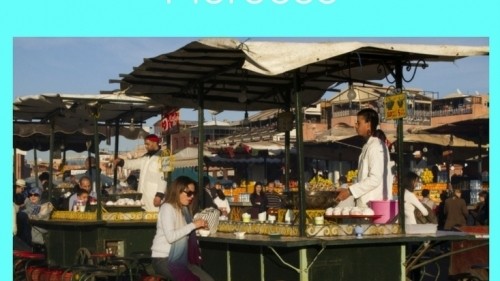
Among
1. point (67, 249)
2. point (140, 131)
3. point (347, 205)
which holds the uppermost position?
point (140, 131)

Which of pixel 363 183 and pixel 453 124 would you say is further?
pixel 453 124

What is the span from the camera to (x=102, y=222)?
408 inches

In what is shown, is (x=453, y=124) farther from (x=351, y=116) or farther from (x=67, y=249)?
(x=351, y=116)

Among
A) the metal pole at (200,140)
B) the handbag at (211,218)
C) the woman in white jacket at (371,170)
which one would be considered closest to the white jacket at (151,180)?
the metal pole at (200,140)

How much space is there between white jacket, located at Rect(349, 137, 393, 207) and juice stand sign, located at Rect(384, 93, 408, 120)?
19.0 inches

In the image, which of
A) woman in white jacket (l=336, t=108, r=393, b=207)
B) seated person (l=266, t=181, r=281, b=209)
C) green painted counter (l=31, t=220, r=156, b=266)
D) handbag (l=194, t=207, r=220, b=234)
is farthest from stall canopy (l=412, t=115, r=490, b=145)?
handbag (l=194, t=207, r=220, b=234)

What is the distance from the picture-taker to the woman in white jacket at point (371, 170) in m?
6.86

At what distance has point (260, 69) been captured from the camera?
6.16 meters

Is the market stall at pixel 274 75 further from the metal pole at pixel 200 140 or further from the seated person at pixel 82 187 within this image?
the seated person at pixel 82 187

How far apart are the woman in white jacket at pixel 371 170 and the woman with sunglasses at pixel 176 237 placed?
4.07 feet

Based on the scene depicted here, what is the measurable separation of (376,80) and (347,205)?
1.65 m

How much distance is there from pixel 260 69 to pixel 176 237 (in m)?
1.47

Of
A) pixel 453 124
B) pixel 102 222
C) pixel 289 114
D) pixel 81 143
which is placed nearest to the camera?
pixel 289 114

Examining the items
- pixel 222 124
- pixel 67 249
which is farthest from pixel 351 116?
pixel 67 249
